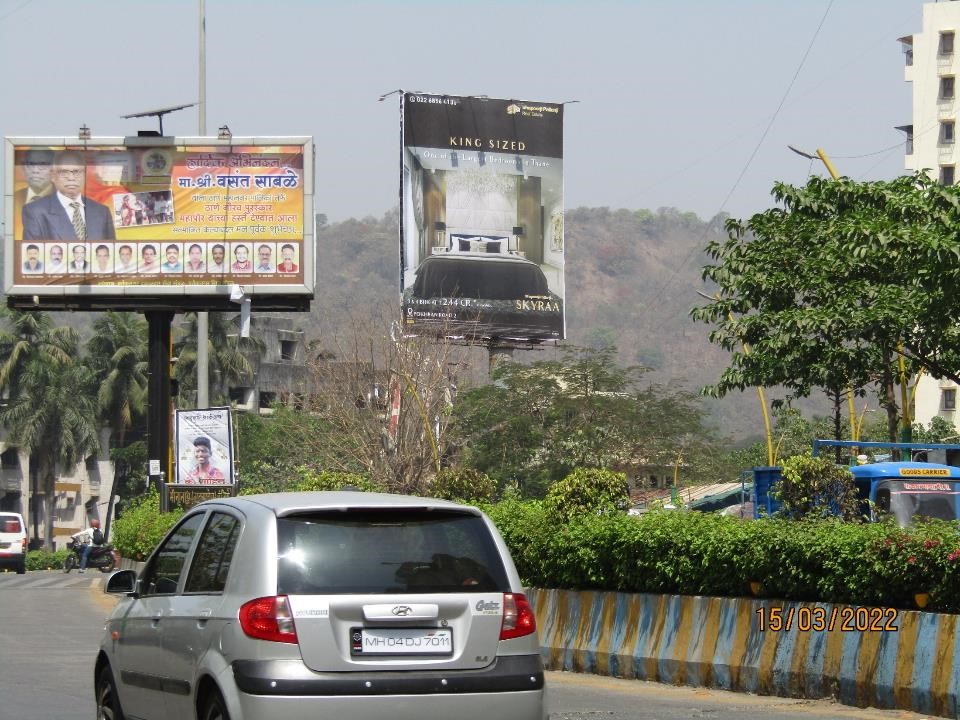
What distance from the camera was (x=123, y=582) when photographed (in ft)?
29.7

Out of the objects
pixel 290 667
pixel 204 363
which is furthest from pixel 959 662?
pixel 204 363

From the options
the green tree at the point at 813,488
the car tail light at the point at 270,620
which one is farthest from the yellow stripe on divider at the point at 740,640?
the green tree at the point at 813,488

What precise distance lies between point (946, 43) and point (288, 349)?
51.3 meters

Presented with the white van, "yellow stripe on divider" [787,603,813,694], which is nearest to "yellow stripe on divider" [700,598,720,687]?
"yellow stripe on divider" [787,603,813,694]

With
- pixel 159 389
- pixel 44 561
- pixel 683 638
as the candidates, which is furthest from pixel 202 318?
pixel 44 561

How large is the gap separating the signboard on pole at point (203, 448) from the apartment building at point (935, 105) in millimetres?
53002

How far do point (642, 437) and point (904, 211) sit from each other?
3373 centimetres

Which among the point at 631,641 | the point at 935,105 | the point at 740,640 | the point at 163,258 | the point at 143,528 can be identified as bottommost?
the point at 143,528

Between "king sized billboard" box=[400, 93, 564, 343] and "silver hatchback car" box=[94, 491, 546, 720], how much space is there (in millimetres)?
48697

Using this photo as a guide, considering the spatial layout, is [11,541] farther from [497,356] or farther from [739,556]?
[739,556]

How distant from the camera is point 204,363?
41625 millimetres

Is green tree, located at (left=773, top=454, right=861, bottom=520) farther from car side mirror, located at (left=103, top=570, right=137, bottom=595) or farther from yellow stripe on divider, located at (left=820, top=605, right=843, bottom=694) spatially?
car side mirror, located at (left=103, top=570, right=137, bottom=595)

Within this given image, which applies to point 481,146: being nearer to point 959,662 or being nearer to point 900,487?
point 900,487
